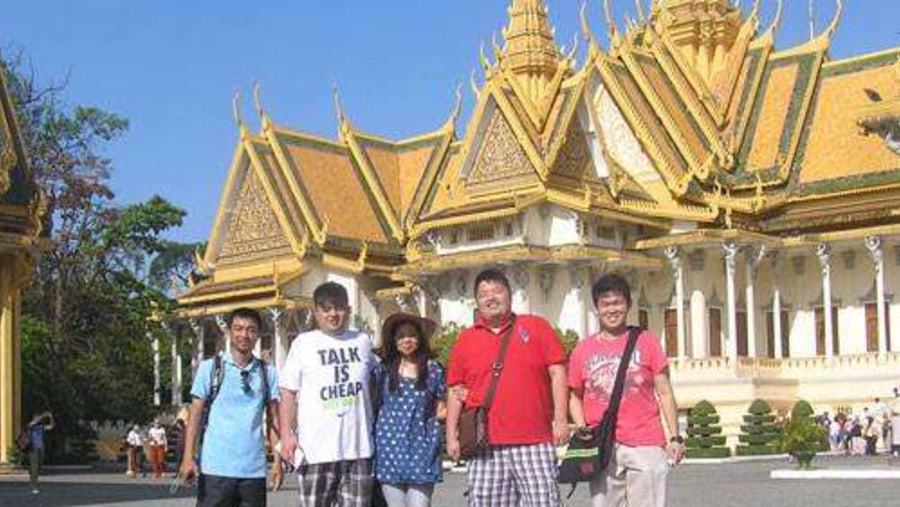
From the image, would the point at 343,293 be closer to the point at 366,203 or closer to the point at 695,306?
the point at 695,306

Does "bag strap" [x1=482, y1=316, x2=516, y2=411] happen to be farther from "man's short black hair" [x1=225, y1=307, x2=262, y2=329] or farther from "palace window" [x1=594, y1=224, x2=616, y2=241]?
"palace window" [x1=594, y1=224, x2=616, y2=241]

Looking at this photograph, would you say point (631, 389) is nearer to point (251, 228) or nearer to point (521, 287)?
point (521, 287)

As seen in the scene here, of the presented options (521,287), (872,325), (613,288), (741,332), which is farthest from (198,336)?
(613,288)

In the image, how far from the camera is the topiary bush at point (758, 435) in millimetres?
33906

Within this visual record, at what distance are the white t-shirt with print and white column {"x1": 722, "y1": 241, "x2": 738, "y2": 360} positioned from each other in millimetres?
30842

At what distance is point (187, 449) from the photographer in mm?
8422

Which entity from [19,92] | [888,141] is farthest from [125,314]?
[888,141]

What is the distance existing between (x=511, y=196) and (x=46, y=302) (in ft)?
39.5

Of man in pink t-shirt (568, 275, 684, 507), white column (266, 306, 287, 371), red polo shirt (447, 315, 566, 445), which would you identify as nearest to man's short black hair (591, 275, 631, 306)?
man in pink t-shirt (568, 275, 684, 507)

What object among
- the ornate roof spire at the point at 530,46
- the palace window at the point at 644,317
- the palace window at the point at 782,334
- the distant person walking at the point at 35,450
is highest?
the ornate roof spire at the point at 530,46

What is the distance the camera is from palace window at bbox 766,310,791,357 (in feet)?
133

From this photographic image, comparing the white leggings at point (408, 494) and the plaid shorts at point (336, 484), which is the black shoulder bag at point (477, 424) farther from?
the plaid shorts at point (336, 484)

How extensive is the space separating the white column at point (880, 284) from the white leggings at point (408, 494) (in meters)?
31.0

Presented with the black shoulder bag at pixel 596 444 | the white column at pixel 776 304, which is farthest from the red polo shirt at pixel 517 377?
the white column at pixel 776 304
